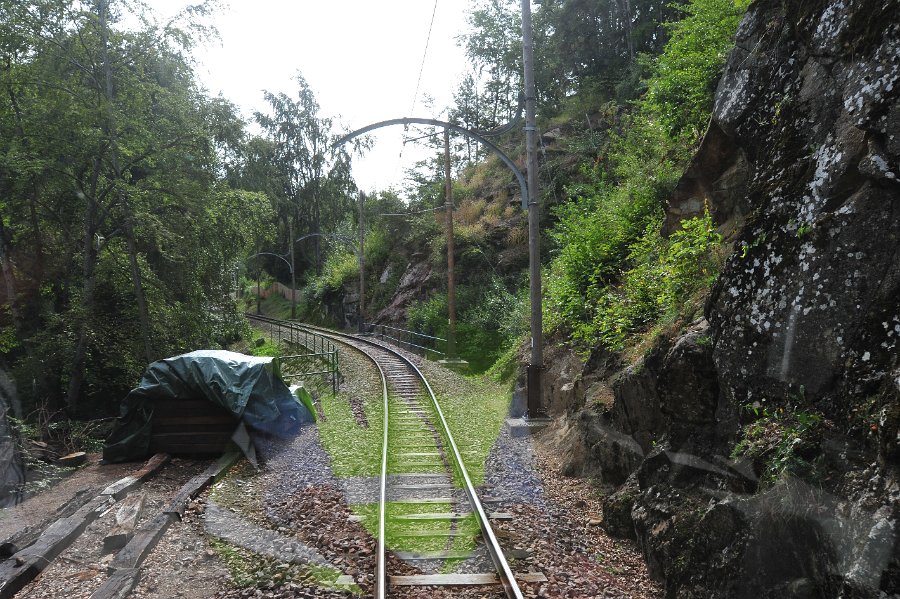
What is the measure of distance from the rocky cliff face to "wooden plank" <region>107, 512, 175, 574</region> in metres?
5.03

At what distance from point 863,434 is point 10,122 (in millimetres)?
19821

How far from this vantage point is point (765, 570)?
4004 millimetres

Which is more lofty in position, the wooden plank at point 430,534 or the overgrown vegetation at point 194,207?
the overgrown vegetation at point 194,207

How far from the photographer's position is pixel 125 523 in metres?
7.20

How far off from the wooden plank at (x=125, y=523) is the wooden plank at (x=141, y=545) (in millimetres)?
169

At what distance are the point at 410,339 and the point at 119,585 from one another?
23637 millimetres

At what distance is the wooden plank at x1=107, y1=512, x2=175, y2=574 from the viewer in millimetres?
5922

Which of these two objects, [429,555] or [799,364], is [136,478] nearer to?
[429,555]

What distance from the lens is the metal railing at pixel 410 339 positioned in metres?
24.7

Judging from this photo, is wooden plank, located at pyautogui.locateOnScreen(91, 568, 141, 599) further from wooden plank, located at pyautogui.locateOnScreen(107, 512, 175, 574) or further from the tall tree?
the tall tree

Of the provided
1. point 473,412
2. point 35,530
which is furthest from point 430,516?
point 473,412

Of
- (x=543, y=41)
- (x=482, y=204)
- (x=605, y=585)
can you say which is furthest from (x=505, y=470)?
(x=543, y=41)

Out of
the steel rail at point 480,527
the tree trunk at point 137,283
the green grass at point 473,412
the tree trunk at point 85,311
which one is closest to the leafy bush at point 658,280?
the green grass at point 473,412

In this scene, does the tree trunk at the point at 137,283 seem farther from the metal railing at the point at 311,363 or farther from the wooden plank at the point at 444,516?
the wooden plank at the point at 444,516
